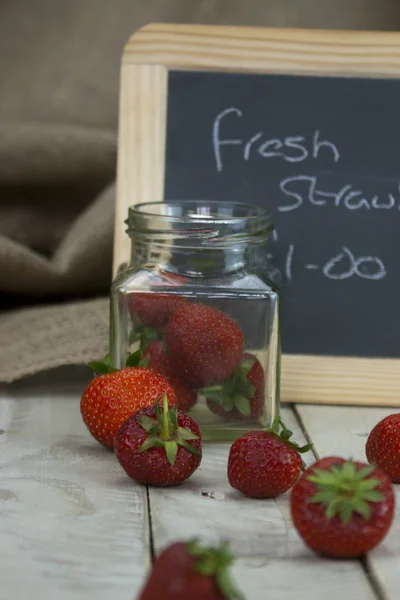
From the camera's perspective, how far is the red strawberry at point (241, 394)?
110cm

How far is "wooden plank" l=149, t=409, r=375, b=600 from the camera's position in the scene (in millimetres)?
745

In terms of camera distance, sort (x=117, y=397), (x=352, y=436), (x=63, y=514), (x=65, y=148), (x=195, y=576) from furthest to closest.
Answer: (x=65, y=148)
(x=352, y=436)
(x=117, y=397)
(x=63, y=514)
(x=195, y=576)

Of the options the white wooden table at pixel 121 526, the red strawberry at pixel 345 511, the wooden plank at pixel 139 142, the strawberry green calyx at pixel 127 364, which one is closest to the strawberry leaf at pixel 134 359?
the strawberry green calyx at pixel 127 364

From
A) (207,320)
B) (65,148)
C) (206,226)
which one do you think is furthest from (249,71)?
(65,148)

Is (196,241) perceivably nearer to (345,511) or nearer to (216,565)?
(345,511)

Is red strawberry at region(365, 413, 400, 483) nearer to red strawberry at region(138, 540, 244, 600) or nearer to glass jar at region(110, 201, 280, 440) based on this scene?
glass jar at region(110, 201, 280, 440)

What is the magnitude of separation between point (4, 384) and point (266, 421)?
0.40m

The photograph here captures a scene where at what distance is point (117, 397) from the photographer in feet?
3.39

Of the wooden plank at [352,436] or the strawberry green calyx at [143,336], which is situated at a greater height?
the strawberry green calyx at [143,336]

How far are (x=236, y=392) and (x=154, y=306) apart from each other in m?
0.13

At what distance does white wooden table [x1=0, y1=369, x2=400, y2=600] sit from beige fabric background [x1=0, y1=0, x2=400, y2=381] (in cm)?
21

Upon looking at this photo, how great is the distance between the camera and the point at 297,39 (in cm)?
127

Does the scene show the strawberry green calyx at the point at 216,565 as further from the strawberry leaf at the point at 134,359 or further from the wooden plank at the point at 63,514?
the strawberry leaf at the point at 134,359

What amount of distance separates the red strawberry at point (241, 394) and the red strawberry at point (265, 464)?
160mm
